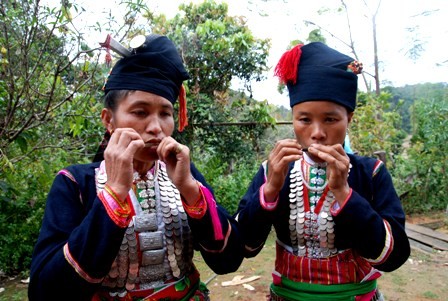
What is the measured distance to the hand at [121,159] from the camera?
1.43m

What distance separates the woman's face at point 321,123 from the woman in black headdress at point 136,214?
1.78 feet

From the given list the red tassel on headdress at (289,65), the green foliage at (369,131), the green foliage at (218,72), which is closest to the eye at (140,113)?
the red tassel on headdress at (289,65)

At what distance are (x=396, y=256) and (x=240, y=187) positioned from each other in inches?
197

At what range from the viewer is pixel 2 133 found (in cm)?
347

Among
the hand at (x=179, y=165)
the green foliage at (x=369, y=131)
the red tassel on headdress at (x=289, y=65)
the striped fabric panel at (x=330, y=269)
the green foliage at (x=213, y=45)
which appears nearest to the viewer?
the hand at (x=179, y=165)

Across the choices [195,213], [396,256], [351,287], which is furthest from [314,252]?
[195,213]

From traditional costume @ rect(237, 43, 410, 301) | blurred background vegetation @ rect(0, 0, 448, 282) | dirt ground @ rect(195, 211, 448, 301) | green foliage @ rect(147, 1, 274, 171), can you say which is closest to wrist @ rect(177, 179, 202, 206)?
traditional costume @ rect(237, 43, 410, 301)

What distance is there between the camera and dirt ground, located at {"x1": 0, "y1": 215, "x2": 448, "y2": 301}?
4.14 metres

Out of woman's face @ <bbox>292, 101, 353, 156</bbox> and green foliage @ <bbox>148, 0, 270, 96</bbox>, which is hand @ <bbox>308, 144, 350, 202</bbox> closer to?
woman's face @ <bbox>292, 101, 353, 156</bbox>

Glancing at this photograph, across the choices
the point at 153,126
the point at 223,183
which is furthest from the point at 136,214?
the point at 223,183

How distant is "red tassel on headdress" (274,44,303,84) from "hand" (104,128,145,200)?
825 millimetres

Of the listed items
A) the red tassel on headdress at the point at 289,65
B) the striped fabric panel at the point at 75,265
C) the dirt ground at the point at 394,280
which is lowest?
the dirt ground at the point at 394,280

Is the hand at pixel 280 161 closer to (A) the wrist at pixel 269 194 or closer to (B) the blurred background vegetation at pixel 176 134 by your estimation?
(A) the wrist at pixel 269 194

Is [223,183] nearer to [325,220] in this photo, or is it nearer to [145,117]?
[325,220]
